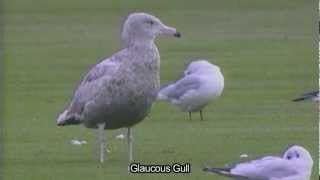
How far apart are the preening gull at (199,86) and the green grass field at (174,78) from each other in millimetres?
297

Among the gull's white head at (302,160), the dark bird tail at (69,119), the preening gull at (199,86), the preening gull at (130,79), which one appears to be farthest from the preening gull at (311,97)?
the gull's white head at (302,160)

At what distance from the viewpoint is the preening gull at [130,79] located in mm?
14648

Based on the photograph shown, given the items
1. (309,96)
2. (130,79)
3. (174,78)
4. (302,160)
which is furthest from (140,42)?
(174,78)

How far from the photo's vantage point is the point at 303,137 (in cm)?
1702

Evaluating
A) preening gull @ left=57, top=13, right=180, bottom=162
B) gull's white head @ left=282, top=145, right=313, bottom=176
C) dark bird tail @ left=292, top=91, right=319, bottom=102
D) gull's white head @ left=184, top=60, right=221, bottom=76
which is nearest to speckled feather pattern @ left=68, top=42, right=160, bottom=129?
preening gull @ left=57, top=13, right=180, bottom=162

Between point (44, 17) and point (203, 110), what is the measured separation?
30.5m

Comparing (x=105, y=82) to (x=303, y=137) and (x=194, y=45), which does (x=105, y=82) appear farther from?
(x=194, y=45)

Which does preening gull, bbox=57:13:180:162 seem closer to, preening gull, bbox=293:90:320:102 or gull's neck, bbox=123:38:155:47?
gull's neck, bbox=123:38:155:47

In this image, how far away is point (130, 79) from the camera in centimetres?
1463

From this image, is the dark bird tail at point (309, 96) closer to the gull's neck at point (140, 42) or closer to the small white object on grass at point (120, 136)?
the small white object on grass at point (120, 136)

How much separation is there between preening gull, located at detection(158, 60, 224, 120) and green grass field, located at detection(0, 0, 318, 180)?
0.30 m

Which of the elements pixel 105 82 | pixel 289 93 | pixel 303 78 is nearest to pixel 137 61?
pixel 105 82

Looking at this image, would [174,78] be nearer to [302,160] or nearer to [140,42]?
[140,42]

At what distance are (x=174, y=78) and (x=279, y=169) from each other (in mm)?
15296
